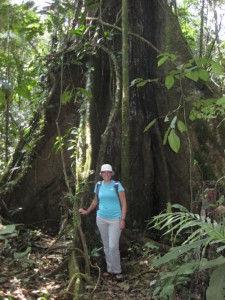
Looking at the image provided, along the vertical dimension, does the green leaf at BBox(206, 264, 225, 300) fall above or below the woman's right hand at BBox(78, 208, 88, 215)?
below

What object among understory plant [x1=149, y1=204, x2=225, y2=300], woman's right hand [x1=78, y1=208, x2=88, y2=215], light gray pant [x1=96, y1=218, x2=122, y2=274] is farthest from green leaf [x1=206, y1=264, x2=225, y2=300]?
woman's right hand [x1=78, y1=208, x2=88, y2=215]

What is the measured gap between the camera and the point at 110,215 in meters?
4.60

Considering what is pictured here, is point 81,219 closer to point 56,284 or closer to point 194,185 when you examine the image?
point 56,284

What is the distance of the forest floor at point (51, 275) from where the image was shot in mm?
3682

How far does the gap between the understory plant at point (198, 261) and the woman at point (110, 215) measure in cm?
82

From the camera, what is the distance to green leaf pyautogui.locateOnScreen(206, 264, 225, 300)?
2.26 m

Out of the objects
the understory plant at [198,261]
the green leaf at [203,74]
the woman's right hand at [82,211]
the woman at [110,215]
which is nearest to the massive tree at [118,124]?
the woman at [110,215]

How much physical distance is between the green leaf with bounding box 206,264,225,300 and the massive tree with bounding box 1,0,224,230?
3.00 meters

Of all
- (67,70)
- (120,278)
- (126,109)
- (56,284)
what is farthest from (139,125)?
(56,284)

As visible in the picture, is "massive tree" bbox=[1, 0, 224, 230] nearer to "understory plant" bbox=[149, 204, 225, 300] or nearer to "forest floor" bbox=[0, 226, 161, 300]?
"forest floor" bbox=[0, 226, 161, 300]

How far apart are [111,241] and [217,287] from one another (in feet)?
7.72

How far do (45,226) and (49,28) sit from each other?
2.84 meters

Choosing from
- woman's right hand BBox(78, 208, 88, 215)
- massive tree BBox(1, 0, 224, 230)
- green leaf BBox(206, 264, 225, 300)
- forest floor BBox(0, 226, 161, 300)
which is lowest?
forest floor BBox(0, 226, 161, 300)

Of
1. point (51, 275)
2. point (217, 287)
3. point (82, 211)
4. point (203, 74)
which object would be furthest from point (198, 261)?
point (82, 211)
